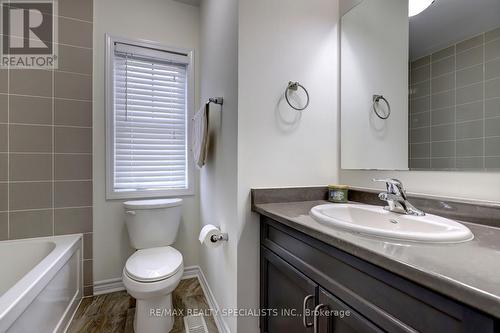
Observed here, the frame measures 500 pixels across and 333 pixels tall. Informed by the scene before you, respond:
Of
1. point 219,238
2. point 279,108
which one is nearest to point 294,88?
point 279,108

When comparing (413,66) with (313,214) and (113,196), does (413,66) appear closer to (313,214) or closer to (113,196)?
(313,214)

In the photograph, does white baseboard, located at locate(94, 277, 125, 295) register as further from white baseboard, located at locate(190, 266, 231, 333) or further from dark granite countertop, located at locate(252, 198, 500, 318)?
dark granite countertop, located at locate(252, 198, 500, 318)

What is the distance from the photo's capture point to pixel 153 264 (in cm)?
157

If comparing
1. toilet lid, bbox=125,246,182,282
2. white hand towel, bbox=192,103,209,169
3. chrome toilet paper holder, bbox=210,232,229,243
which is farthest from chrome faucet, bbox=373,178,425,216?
toilet lid, bbox=125,246,182,282

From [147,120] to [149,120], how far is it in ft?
0.06

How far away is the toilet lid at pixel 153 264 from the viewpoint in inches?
56.8

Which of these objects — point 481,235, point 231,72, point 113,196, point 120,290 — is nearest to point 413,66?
point 481,235

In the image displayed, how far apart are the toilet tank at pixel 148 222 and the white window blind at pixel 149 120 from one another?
27 centimetres

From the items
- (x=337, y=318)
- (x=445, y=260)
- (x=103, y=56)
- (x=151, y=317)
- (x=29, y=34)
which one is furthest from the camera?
(x=103, y=56)

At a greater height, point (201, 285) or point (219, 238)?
point (219, 238)

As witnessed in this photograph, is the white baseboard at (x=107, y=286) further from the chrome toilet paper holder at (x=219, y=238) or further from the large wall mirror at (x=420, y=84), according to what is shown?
the large wall mirror at (x=420, y=84)

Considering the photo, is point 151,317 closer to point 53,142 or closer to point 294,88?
point 53,142

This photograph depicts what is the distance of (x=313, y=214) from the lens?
0.96 metres

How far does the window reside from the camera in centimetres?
205
